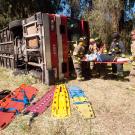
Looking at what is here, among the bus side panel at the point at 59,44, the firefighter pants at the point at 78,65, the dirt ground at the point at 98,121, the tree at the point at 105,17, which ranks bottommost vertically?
the dirt ground at the point at 98,121

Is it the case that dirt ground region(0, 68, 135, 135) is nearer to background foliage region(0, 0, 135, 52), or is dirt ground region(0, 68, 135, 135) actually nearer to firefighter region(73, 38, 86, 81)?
firefighter region(73, 38, 86, 81)

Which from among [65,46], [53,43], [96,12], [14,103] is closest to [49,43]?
[53,43]

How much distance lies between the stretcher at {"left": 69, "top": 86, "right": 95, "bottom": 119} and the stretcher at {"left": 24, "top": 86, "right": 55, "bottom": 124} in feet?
2.14

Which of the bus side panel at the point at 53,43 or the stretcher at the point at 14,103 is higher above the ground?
the bus side panel at the point at 53,43

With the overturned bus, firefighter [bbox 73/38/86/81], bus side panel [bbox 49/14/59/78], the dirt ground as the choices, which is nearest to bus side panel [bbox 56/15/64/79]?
the overturned bus

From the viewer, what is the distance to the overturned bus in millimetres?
10406

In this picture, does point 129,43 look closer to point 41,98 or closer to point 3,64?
point 3,64

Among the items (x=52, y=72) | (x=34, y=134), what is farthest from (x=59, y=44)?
(x=34, y=134)

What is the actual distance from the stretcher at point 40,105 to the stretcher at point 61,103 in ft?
0.53

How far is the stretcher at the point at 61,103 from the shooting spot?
7031 millimetres

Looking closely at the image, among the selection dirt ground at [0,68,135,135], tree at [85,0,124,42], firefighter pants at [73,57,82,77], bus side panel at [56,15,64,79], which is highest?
tree at [85,0,124,42]

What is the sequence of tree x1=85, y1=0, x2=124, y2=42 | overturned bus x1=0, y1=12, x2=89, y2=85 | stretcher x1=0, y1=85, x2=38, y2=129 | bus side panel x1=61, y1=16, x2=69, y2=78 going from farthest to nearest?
tree x1=85, y1=0, x2=124, y2=42
bus side panel x1=61, y1=16, x2=69, y2=78
overturned bus x1=0, y1=12, x2=89, y2=85
stretcher x1=0, y1=85, x2=38, y2=129

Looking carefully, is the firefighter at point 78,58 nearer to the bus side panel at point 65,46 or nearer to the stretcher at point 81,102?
the bus side panel at point 65,46

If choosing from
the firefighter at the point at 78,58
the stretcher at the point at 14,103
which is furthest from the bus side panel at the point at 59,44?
the stretcher at the point at 14,103
